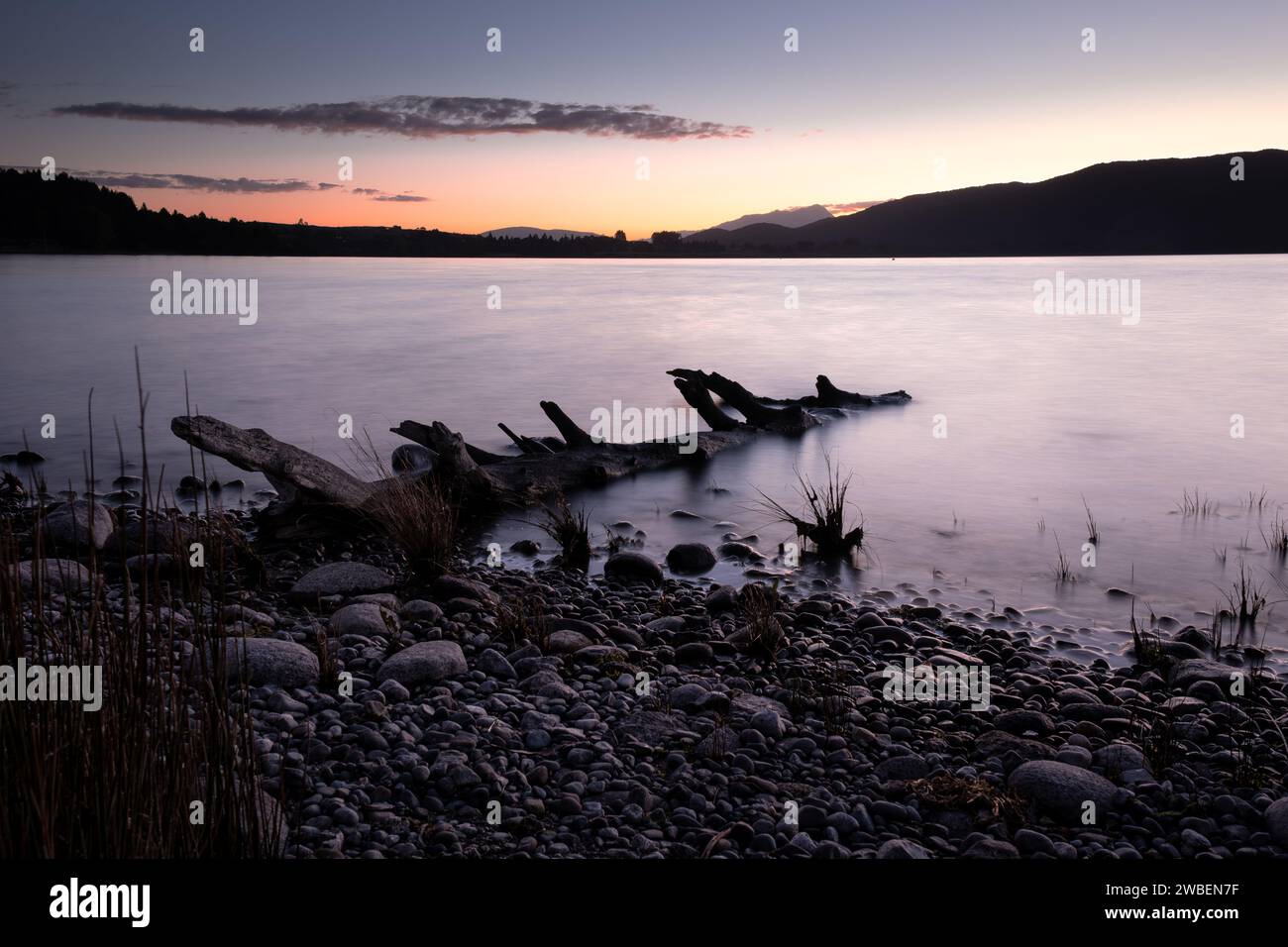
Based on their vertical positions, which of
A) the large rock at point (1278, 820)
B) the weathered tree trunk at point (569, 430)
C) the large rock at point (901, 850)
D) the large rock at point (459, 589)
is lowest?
the large rock at point (1278, 820)

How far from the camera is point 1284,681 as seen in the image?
662cm

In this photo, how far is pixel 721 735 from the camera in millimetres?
5242

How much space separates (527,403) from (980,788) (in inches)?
705

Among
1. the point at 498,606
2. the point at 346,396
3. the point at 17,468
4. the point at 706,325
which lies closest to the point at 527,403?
the point at 346,396

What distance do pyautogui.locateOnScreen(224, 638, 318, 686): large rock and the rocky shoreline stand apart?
0.04ft

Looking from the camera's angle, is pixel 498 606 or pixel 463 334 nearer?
pixel 498 606

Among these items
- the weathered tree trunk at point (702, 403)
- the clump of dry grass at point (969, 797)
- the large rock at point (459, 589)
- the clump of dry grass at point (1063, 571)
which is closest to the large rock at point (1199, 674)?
the clump of dry grass at point (969, 797)

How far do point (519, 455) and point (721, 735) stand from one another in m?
9.25

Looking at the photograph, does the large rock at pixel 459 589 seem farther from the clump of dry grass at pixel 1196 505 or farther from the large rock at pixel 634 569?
the clump of dry grass at pixel 1196 505

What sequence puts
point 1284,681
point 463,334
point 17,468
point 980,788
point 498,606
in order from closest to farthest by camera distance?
point 980,788 → point 1284,681 → point 498,606 → point 17,468 → point 463,334

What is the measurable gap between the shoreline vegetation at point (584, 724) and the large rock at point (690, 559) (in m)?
1.07

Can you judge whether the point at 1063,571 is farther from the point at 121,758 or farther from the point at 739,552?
the point at 121,758

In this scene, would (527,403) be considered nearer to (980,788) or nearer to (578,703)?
(578,703)

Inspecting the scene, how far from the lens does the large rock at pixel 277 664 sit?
224 inches
